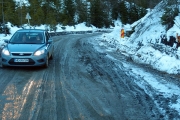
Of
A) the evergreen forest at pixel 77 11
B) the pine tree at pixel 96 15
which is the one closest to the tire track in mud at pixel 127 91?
the evergreen forest at pixel 77 11

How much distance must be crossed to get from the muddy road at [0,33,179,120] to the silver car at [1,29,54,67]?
0.34 meters

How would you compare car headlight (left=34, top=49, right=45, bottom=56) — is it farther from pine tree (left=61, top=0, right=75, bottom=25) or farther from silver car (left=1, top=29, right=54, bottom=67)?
pine tree (left=61, top=0, right=75, bottom=25)

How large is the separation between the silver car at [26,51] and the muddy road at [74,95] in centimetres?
34

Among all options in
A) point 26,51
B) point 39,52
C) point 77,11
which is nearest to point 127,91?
point 39,52

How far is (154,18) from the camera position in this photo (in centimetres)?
1998

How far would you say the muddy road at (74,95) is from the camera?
5.04 meters

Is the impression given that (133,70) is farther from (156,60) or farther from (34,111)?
(34,111)

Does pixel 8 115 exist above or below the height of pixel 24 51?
below

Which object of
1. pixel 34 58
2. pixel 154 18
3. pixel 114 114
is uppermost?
pixel 154 18

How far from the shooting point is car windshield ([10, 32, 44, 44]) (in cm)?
1030

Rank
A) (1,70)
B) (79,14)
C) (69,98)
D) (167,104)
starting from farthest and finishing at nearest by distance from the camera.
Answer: (79,14), (1,70), (69,98), (167,104)

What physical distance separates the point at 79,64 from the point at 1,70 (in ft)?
10.5

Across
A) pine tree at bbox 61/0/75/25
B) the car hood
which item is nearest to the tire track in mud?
the car hood

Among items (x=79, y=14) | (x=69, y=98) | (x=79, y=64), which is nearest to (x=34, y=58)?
(x=79, y=64)
